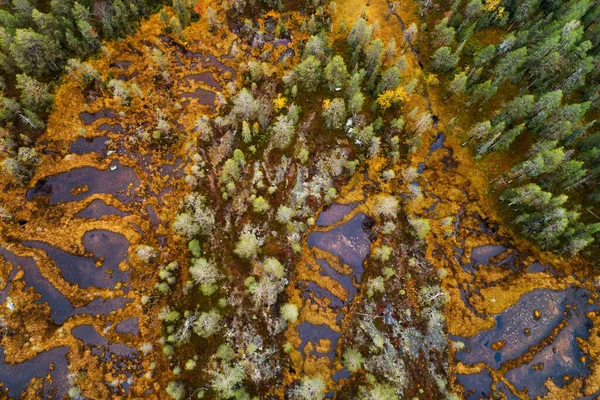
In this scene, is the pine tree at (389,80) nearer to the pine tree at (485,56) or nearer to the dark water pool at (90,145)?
the pine tree at (485,56)

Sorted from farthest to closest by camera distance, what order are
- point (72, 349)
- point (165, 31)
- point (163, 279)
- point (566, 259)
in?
point (165, 31), point (566, 259), point (163, 279), point (72, 349)

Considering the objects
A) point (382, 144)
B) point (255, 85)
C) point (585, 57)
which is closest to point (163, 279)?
point (255, 85)

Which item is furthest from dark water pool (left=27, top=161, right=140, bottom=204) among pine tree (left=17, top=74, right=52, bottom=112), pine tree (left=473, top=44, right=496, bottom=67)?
pine tree (left=473, top=44, right=496, bottom=67)

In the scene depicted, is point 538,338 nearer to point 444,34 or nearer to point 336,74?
point 336,74

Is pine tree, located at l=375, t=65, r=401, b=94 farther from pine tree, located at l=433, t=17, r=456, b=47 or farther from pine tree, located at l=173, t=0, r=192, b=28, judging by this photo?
pine tree, located at l=173, t=0, r=192, b=28

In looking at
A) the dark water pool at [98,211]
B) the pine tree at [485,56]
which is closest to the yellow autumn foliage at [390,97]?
the pine tree at [485,56]

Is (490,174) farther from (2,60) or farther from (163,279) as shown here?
(2,60)

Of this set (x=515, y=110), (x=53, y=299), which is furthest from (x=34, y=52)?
(x=515, y=110)

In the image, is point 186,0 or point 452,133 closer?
point 452,133
